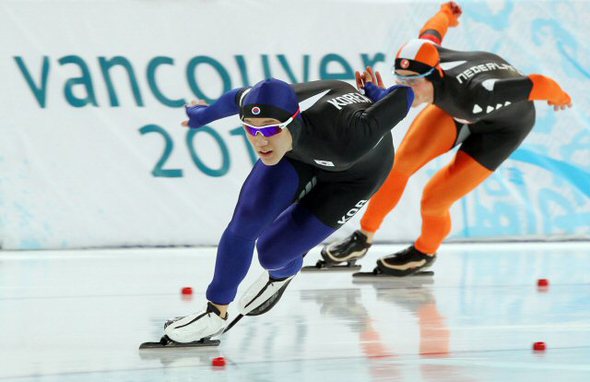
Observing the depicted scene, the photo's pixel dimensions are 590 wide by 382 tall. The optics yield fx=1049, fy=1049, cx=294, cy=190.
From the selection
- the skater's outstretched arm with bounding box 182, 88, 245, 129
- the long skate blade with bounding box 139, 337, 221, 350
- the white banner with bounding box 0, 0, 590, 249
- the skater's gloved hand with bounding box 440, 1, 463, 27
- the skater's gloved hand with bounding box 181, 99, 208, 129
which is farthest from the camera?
the white banner with bounding box 0, 0, 590, 249

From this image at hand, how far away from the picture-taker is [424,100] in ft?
19.1

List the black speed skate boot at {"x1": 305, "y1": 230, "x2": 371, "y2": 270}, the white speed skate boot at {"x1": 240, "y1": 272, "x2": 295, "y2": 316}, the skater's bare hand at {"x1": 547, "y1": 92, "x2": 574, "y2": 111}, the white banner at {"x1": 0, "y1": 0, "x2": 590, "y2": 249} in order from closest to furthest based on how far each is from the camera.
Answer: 1. the white speed skate boot at {"x1": 240, "y1": 272, "x2": 295, "y2": 316}
2. the skater's bare hand at {"x1": 547, "y1": 92, "x2": 574, "y2": 111}
3. the black speed skate boot at {"x1": 305, "y1": 230, "x2": 371, "y2": 270}
4. the white banner at {"x1": 0, "y1": 0, "x2": 590, "y2": 249}

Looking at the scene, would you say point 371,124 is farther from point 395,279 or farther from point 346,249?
point 346,249

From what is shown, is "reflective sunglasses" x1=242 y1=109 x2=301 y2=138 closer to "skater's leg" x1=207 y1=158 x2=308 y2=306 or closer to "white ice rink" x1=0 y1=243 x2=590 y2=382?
"skater's leg" x1=207 y1=158 x2=308 y2=306

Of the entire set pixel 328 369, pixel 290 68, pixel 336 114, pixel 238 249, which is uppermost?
pixel 290 68

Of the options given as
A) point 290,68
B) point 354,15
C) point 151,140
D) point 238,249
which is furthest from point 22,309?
point 354,15

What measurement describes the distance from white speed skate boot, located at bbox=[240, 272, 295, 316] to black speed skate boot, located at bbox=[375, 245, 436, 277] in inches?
59.8

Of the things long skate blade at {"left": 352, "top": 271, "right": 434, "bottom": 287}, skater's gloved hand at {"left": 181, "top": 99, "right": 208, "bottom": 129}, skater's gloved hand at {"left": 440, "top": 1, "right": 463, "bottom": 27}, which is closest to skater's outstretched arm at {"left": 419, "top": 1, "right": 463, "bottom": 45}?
skater's gloved hand at {"left": 440, "top": 1, "right": 463, "bottom": 27}

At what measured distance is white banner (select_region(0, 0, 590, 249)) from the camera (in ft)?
24.3

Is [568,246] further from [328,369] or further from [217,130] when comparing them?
[328,369]

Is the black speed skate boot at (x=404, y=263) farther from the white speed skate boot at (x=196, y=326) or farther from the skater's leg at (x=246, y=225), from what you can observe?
the white speed skate boot at (x=196, y=326)

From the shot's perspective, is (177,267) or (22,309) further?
(177,267)

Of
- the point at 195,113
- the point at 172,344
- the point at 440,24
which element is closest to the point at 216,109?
the point at 195,113

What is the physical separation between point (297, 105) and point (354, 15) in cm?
388
